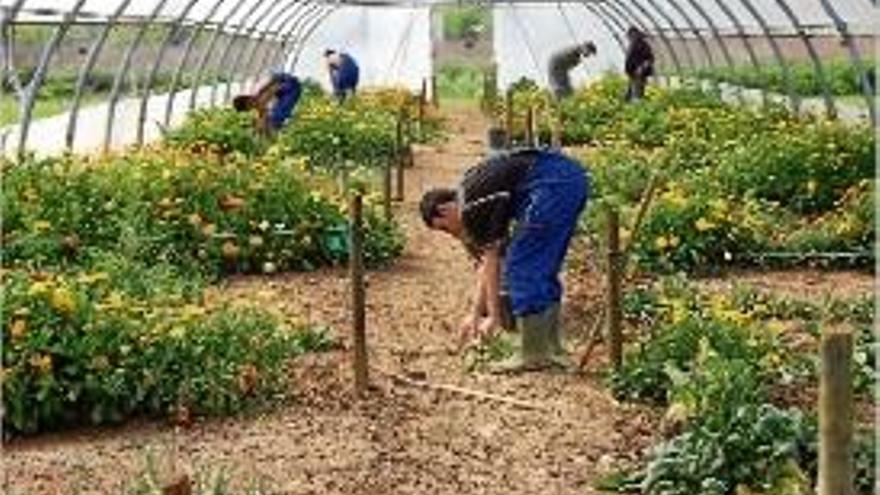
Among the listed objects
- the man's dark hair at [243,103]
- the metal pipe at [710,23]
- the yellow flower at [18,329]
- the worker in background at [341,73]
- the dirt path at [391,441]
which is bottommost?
the dirt path at [391,441]

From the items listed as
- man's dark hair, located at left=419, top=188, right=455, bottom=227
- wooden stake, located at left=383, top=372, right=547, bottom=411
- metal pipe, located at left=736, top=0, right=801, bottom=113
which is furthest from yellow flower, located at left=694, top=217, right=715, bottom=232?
metal pipe, located at left=736, top=0, right=801, bottom=113

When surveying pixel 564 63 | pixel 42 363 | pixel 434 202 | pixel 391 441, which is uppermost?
→ pixel 564 63

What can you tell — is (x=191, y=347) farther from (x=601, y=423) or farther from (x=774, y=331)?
(x=774, y=331)

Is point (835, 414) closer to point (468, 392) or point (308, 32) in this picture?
point (468, 392)

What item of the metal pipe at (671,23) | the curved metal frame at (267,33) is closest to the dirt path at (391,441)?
the metal pipe at (671,23)

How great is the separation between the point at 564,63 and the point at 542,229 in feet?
54.0

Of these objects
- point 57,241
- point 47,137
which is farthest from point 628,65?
point 57,241

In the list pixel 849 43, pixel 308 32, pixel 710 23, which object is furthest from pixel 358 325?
pixel 308 32

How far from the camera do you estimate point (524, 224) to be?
744 cm

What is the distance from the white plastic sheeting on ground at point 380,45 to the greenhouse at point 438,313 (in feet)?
48.2

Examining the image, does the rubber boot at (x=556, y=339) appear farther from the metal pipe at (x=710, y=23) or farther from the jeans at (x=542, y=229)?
the metal pipe at (x=710, y=23)

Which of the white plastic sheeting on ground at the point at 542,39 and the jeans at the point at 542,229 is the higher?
the white plastic sheeting on ground at the point at 542,39

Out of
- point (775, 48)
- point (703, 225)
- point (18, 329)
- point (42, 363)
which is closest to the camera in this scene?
point (42, 363)

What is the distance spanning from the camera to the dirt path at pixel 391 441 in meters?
5.77
